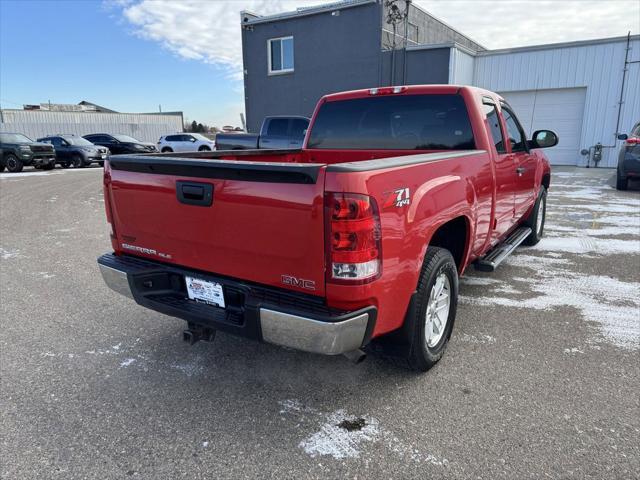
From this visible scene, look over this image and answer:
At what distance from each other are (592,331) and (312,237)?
2.72 metres

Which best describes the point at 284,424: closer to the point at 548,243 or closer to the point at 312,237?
the point at 312,237

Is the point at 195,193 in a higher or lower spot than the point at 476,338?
→ higher

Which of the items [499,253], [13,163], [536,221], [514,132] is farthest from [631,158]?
[13,163]

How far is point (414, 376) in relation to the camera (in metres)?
2.98

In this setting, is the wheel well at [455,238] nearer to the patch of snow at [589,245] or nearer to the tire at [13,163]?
the patch of snow at [589,245]

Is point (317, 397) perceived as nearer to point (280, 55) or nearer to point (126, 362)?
point (126, 362)

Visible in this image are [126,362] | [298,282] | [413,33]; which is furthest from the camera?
[413,33]

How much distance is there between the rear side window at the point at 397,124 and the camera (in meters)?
3.75

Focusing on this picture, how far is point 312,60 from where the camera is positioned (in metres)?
19.8

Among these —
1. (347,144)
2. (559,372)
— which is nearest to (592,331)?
(559,372)

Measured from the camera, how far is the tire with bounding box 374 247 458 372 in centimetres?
267

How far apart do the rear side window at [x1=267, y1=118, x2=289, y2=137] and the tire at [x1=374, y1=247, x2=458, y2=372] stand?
11.9 metres

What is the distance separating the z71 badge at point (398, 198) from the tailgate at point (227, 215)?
0.36m

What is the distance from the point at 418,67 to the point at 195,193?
1746 centimetres
